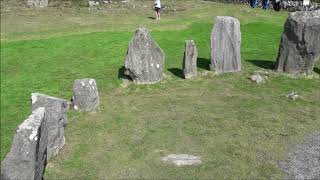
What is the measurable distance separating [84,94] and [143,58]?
387cm

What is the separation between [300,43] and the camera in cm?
2253

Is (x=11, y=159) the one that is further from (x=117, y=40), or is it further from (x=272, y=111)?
(x=117, y=40)

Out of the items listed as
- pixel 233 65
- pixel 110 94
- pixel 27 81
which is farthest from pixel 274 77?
pixel 27 81

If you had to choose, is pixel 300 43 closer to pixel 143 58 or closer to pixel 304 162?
pixel 143 58

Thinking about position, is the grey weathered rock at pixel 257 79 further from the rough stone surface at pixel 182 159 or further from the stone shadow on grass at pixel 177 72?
the rough stone surface at pixel 182 159

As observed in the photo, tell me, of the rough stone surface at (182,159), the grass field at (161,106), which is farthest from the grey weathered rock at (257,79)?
the rough stone surface at (182,159)

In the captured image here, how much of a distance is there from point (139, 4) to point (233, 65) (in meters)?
21.0

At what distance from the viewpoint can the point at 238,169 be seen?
47.5ft

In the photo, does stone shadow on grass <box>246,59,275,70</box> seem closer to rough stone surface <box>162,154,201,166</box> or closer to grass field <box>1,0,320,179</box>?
grass field <box>1,0,320,179</box>

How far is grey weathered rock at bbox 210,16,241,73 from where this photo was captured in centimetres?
2309

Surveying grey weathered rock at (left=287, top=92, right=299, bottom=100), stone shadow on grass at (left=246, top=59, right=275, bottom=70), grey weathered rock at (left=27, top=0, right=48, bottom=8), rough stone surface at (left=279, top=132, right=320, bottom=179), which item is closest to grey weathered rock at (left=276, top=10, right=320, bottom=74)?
stone shadow on grass at (left=246, top=59, right=275, bottom=70)

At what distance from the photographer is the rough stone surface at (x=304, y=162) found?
14055 mm

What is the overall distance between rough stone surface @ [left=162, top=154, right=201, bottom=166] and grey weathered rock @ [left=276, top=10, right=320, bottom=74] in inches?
381

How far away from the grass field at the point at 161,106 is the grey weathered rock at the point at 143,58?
0.62 m
